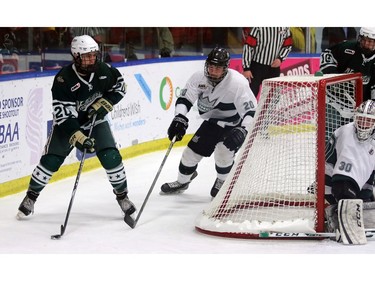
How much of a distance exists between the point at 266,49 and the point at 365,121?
12.4 feet

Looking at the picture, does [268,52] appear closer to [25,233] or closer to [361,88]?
[361,88]

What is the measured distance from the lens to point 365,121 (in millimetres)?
5051

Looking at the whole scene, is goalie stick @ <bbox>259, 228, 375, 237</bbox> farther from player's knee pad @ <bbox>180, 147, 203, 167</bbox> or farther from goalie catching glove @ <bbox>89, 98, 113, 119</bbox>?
player's knee pad @ <bbox>180, 147, 203, 167</bbox>

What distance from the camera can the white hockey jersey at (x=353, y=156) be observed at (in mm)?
5078

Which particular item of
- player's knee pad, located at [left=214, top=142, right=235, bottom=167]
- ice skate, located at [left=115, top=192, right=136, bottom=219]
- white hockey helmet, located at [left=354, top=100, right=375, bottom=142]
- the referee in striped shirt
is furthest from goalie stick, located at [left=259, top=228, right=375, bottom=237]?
the referee in striped shirt

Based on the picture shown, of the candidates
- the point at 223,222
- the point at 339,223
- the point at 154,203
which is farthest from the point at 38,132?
the point at 339,223

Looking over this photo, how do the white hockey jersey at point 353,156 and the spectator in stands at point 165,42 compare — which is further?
the spectator in stands at point 165,42

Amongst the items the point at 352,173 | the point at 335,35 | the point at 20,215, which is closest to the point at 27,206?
the point at 20,215

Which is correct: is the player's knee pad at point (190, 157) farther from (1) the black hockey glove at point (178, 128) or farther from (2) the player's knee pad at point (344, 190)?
(2) the player's knee pad at point (344, 190)

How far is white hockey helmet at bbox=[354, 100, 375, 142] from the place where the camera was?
5047 millimetres

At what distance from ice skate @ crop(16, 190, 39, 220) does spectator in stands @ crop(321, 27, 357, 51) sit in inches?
196

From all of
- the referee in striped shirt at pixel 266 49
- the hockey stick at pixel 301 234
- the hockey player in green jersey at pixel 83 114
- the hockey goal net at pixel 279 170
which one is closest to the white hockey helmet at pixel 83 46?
the hockey player in green jersey at pixel 83 114

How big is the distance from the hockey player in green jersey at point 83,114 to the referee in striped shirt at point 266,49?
3.31m

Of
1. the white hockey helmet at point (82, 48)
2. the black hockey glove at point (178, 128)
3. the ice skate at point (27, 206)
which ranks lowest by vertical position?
the ice skate at point (27, 206)
